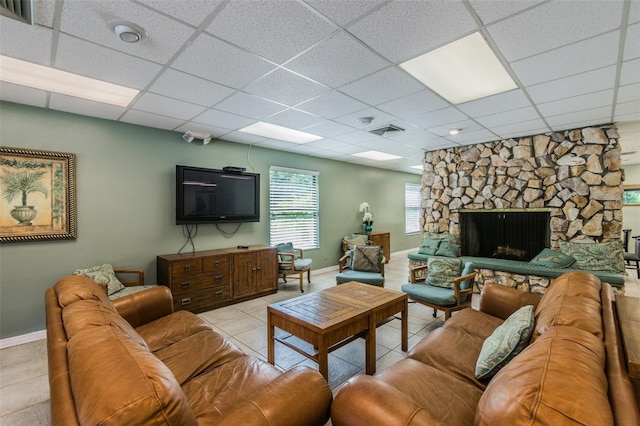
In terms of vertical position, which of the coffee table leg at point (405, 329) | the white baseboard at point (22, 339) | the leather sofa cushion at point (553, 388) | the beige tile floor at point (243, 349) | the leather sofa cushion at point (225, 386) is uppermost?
the leather sofa cushion at point (553, 388)

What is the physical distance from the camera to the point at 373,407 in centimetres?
120

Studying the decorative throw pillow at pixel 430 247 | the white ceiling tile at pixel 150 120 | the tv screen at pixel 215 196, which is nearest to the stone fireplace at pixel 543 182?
the decorative throw pillow at pixel 430 247

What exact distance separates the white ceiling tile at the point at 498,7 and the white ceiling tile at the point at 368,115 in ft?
5.40

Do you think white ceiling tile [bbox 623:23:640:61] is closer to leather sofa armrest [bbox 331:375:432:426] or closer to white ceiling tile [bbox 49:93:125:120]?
leather sofa armrest [bbox 331:375:432:426]

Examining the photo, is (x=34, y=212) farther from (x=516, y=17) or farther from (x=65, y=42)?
(x=516, y=17)

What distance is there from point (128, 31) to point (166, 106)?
1.44 m

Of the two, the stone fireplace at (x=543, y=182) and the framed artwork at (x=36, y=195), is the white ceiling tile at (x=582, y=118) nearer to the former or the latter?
the stone fireplace at (x=543, y=182)

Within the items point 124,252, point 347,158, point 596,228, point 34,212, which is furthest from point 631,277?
point 34,212

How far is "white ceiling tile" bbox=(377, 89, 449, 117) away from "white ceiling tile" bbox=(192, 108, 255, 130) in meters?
1.73

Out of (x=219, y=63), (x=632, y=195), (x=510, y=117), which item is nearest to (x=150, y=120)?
(x=219, y=63)

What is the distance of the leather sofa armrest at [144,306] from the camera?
2371 millimetres

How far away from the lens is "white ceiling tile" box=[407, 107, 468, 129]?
3.48 m

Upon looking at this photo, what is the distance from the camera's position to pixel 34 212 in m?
3.16

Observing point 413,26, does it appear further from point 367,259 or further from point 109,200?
point 109,200
